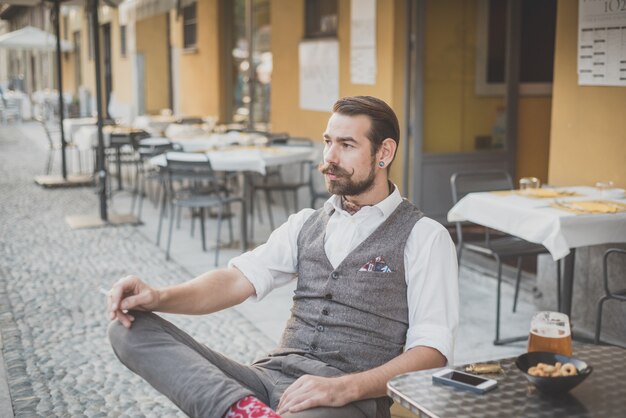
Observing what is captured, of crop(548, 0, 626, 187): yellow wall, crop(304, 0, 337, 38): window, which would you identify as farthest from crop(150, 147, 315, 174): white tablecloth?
crop(548, 0, 626, 187): yellow wall

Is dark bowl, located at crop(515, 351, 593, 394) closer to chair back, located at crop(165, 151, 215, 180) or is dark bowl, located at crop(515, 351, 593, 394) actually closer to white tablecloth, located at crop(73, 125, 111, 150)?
chair back, located at crop(165, 151, 215, 180)

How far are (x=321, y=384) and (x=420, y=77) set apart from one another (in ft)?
19.4

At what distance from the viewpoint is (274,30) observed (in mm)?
A: 10883

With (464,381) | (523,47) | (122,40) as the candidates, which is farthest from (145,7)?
(464,381)

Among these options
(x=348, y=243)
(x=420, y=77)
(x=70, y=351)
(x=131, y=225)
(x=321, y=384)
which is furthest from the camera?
(x=131, y=225)

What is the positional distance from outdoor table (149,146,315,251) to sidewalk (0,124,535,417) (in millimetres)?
528

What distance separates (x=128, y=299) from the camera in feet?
7.26

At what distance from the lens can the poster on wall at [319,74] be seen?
9102mm

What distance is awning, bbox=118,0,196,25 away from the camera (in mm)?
10977

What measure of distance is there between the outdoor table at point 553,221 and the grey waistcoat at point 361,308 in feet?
6.74

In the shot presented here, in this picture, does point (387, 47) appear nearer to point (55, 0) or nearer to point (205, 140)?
point (205, 140)

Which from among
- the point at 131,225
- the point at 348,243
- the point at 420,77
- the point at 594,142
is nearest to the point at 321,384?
the point at 348,243

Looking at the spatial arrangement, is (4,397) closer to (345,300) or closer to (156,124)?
(345,300)

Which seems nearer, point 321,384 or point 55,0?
point 321,384
